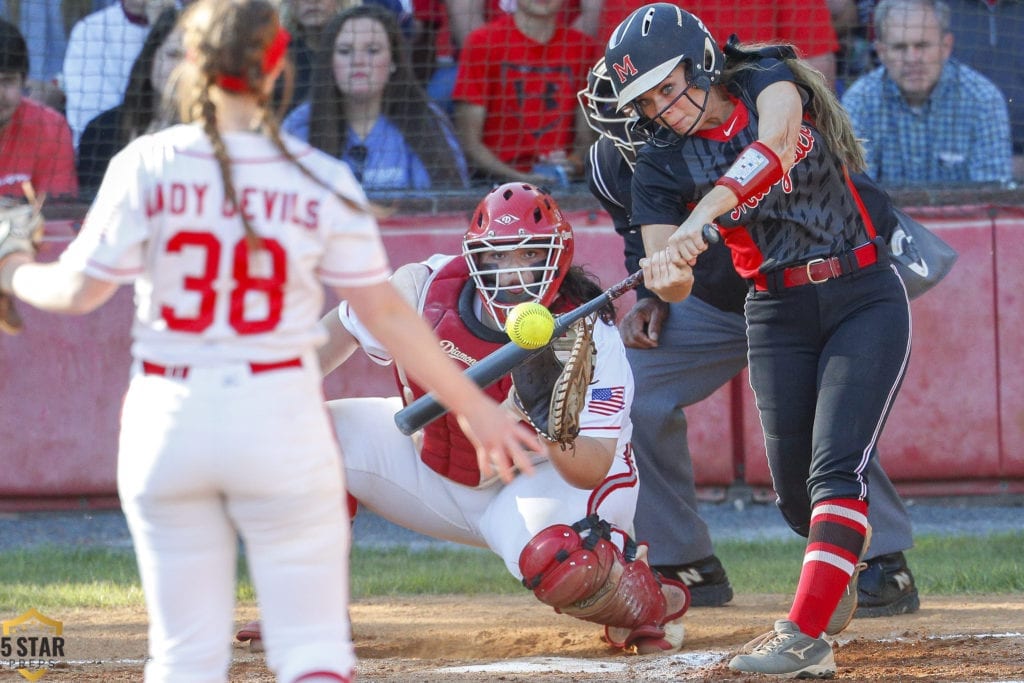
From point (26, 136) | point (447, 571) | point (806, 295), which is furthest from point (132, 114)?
point (806, 295)

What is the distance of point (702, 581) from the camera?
516 centimetres

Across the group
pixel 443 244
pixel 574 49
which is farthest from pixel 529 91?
pixel 443 244

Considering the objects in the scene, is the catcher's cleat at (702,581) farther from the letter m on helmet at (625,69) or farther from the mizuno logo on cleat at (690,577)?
the letter m on helmet at (625,69)

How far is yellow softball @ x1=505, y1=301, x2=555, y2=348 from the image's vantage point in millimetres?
3684

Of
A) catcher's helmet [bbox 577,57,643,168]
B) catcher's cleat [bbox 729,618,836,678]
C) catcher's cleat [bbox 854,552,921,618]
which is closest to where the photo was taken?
catcher's cleat [bbox 729,618,836,678]

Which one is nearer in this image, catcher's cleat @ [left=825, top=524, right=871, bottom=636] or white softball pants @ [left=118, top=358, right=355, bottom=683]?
white softball pants @ [left=118, top=358, right=355, bottom=683]

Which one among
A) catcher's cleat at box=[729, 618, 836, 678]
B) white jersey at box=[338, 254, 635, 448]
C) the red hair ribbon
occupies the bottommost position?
catcher's cleat at box=[729, 618, 836, 678]

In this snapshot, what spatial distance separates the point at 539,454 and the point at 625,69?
1207 mm

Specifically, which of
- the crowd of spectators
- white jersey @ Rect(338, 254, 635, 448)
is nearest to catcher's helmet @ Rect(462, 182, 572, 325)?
white jersey @ Rect(338, 254, 635, 448)

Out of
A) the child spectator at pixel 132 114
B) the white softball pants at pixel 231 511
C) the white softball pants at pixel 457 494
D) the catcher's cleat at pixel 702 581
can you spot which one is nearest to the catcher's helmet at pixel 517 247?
the white softball pants at pixel 457 494

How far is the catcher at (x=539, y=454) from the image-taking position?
13.3 feet

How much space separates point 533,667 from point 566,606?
23 cm

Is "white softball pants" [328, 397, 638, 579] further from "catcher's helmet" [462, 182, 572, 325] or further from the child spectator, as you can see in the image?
the child spectator

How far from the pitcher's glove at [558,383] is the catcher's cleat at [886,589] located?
4.88 feet
